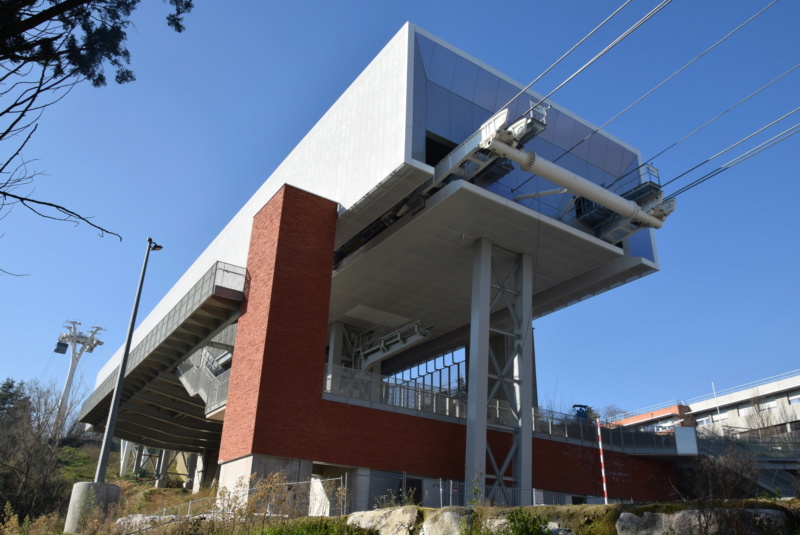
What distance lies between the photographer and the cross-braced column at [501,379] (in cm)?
2636

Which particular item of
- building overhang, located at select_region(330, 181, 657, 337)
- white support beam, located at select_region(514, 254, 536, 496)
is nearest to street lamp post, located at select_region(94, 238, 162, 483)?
building overhang, located at select_region(330, 181, 657, 337)

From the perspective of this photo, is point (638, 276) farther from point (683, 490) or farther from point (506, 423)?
point (683, 490)

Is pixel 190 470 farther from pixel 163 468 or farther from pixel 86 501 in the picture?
pixel 86 501

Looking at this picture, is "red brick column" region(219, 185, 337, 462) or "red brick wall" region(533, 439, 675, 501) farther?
"red brick wall" region(533, 439, 675, 501)

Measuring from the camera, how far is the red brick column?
75.9ft

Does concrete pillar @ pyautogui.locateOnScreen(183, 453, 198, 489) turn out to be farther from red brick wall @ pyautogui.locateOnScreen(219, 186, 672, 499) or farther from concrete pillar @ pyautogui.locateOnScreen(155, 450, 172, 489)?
red brick wall @ pyautogui.locateOnScreen(219, 186, 672, 499)

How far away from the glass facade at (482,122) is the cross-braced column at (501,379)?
A: 3.13 meters

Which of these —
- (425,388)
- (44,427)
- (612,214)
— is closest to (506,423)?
(425,388)

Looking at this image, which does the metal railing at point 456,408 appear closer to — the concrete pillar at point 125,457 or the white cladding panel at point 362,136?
the white cladding panel at point 362,136

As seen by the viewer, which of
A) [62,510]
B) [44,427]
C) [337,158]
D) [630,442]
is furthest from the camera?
[44,427]

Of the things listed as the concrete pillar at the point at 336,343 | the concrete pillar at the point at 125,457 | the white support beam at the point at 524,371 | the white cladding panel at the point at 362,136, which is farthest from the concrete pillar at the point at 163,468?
the white support beam at the point at 524,371

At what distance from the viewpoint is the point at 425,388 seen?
93.1 ft

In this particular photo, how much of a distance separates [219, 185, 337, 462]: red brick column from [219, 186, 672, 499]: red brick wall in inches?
1.4

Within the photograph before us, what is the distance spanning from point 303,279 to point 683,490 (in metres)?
24.5
